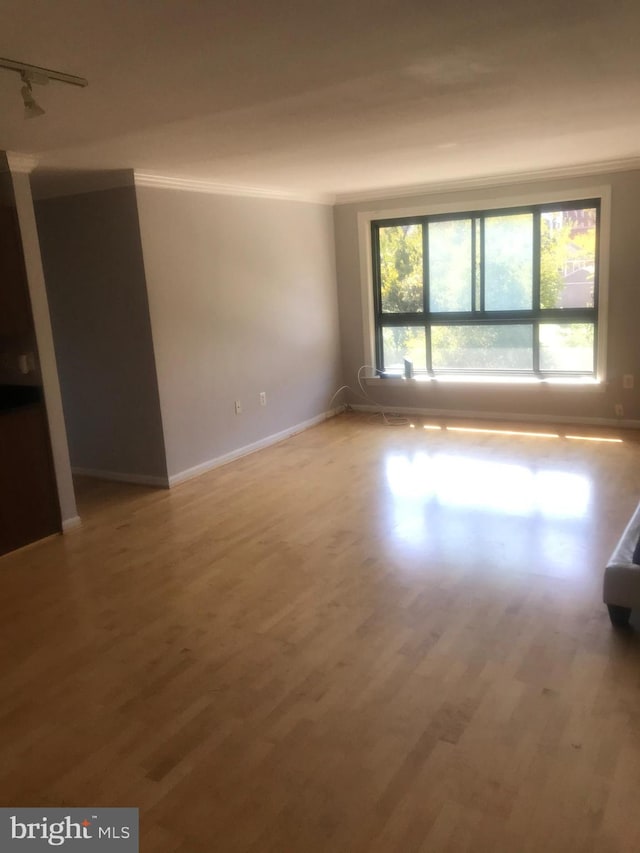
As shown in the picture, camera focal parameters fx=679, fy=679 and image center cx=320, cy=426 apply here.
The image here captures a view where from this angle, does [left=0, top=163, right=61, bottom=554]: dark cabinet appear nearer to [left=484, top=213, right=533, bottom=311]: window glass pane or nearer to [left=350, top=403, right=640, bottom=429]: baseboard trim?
[left=350, top=403, right=640, bottom=429]: baseboard trim

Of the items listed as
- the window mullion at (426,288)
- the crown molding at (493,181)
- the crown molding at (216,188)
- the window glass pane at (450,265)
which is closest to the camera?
the crown molding at (216,188)

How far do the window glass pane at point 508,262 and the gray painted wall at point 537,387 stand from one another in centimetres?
26

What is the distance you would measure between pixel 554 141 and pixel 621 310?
6.44 feet

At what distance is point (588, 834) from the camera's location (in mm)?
1826

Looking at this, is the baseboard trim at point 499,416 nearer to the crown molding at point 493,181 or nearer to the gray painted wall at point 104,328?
the crown molding at point 493,181

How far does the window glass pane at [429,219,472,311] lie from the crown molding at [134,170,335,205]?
1178 millimetres

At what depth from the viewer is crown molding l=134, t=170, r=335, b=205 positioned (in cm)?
475

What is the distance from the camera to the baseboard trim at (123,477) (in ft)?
17.0

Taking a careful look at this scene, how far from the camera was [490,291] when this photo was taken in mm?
6496

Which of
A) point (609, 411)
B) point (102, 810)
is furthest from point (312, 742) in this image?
point (609, 411)

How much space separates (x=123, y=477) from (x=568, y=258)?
4.31 meters

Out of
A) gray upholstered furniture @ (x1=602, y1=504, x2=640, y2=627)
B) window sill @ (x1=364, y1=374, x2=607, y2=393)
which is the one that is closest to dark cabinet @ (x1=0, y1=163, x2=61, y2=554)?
gray upholstered furniture @ (x1=602, y1=504, x2=640, y2=627)

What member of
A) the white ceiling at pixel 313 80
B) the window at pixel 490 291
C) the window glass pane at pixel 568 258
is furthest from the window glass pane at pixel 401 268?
the white ceiling at pixel 313 80

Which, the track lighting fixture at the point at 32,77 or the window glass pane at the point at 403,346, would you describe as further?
the window glass pane at the point at 403,346
